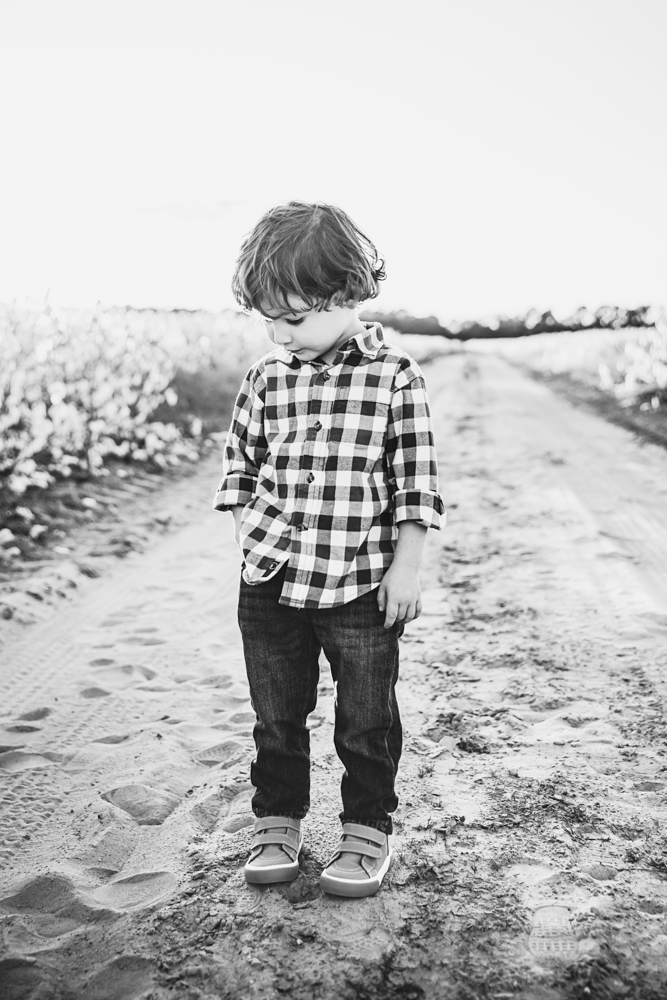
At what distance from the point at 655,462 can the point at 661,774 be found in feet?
19.2

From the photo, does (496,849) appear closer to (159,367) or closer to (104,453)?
(104,453)

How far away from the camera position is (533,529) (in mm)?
5281

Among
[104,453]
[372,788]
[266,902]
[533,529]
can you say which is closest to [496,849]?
[372,788]

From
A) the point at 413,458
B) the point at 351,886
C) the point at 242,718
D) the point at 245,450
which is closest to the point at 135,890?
the point at 351,886

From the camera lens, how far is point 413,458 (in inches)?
75.1

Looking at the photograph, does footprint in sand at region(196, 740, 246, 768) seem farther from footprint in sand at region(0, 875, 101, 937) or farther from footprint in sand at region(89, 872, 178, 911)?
footprint in sand at region(0, 875, 101, 937)

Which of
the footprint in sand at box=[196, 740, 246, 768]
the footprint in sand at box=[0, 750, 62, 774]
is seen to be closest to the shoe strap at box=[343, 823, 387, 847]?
the footprint in sand at box=[196, 740, 246, 768]

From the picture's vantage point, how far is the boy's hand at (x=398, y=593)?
186 cm

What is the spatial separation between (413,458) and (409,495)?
93 millimetres

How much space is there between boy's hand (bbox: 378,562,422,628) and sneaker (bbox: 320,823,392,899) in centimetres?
61

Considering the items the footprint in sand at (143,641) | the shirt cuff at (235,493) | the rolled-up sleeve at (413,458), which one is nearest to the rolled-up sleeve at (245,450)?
the shirt cuff at (235,493)

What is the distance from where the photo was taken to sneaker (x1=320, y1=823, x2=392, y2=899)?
77.4 inches

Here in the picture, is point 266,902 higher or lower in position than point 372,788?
lower

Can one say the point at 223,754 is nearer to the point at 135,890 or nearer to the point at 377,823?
the point at 135,890
